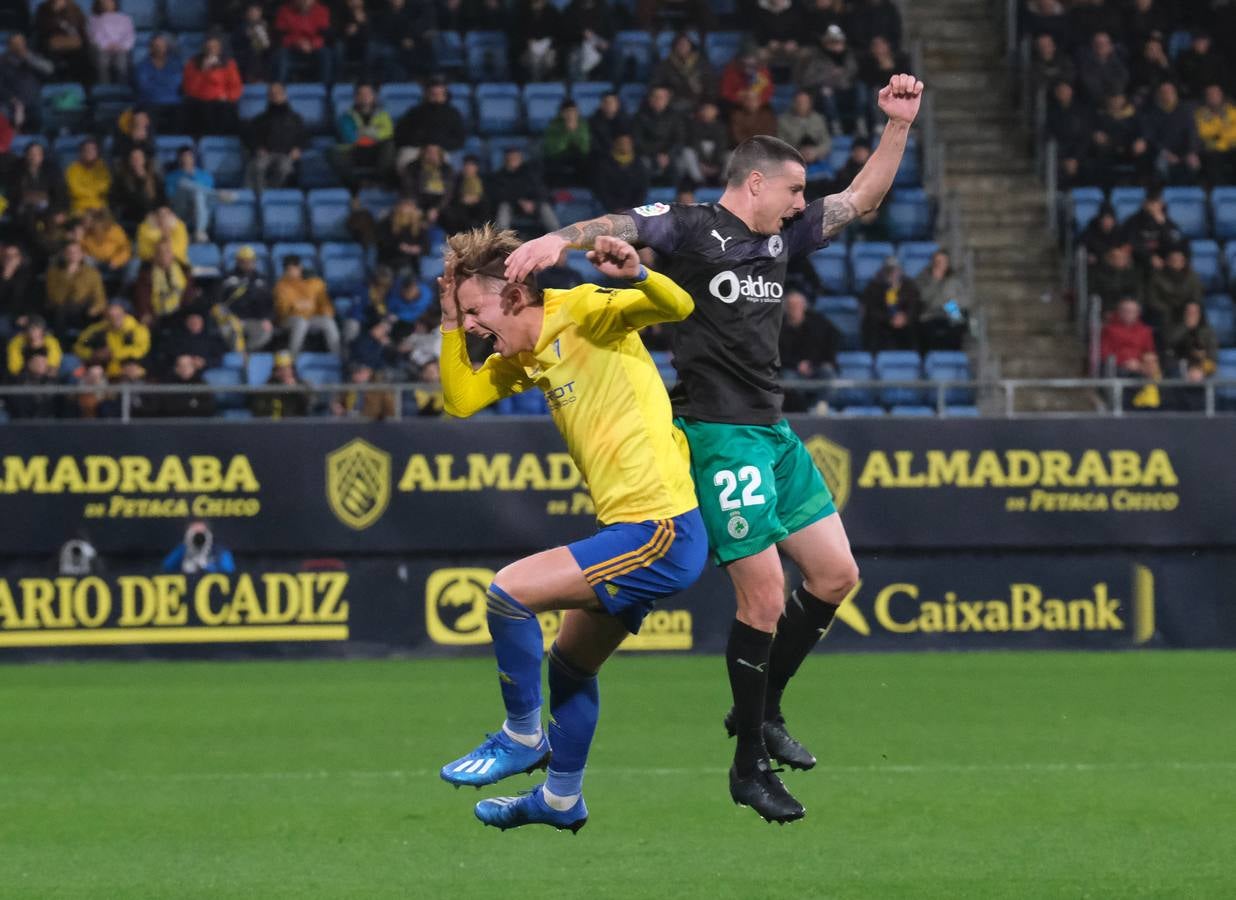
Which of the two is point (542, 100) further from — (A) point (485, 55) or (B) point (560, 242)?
(B) point (560, 242)

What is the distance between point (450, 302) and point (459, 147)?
12552 millimetres

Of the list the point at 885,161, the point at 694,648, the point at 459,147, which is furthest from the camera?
the point at 459,147

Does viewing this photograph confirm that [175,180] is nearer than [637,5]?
Yes

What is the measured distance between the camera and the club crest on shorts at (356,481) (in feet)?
53.8

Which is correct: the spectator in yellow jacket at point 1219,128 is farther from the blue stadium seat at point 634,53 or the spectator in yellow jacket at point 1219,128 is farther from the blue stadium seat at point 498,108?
the blue stadium seat at point 498,108

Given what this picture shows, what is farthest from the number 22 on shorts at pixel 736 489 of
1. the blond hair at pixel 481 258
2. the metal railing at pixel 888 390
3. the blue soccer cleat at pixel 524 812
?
the metal railing at pixel 888 390

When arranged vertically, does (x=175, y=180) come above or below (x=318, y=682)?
above

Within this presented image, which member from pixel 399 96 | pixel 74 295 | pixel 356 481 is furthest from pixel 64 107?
pixel 356 481

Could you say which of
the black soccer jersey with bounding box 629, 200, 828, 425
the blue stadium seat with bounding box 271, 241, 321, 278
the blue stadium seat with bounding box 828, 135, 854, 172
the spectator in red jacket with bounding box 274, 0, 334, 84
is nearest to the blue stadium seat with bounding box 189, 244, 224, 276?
the blue stadium seat with bounding box 271, 241, 321, 278

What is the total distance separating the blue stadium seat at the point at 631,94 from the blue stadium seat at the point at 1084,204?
14.6 ft

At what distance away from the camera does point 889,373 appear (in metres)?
18.3

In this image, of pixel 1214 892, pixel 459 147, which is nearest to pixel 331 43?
pixel 459 147

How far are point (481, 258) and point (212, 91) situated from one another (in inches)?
537

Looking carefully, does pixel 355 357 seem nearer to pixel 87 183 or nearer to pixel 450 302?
pixel 87 183
